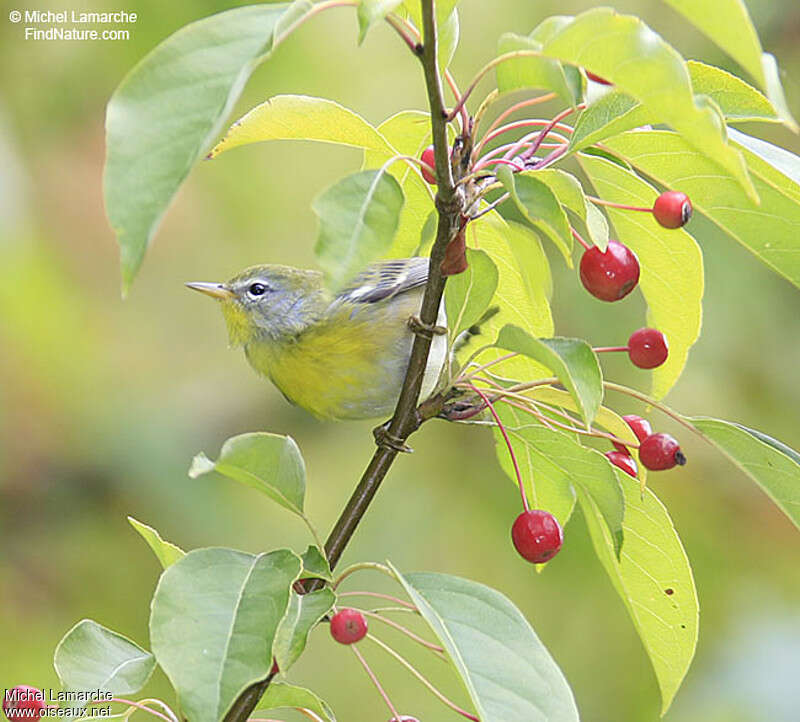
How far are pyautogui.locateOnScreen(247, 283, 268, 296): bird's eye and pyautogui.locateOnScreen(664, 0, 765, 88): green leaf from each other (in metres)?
2.27

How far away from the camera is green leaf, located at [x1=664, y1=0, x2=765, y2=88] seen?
51.1 inches

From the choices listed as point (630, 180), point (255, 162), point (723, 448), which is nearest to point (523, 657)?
point (723, 448)

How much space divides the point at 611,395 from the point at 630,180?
3269 millimetres

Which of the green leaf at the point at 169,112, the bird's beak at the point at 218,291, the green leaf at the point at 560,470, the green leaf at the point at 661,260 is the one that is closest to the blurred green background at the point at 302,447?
the bird's beak at the point at 218,291

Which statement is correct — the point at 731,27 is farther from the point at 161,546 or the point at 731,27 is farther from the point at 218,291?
the point at 218,291

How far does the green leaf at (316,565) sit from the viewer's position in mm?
1822

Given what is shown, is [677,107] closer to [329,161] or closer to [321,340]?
[321,340]

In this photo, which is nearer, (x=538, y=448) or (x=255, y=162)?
(x=538, y=448)

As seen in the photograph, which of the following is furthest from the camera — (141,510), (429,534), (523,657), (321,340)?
(429,534)

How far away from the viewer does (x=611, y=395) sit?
5.27 m

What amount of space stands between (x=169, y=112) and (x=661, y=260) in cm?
117

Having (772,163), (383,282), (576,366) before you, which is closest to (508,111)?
(772,163)

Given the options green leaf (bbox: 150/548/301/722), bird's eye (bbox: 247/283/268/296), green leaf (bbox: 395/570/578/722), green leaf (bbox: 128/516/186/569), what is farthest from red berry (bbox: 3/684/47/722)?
bird's eye (bbox: 247/283/268/296)

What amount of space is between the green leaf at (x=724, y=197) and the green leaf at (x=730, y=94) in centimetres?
15
